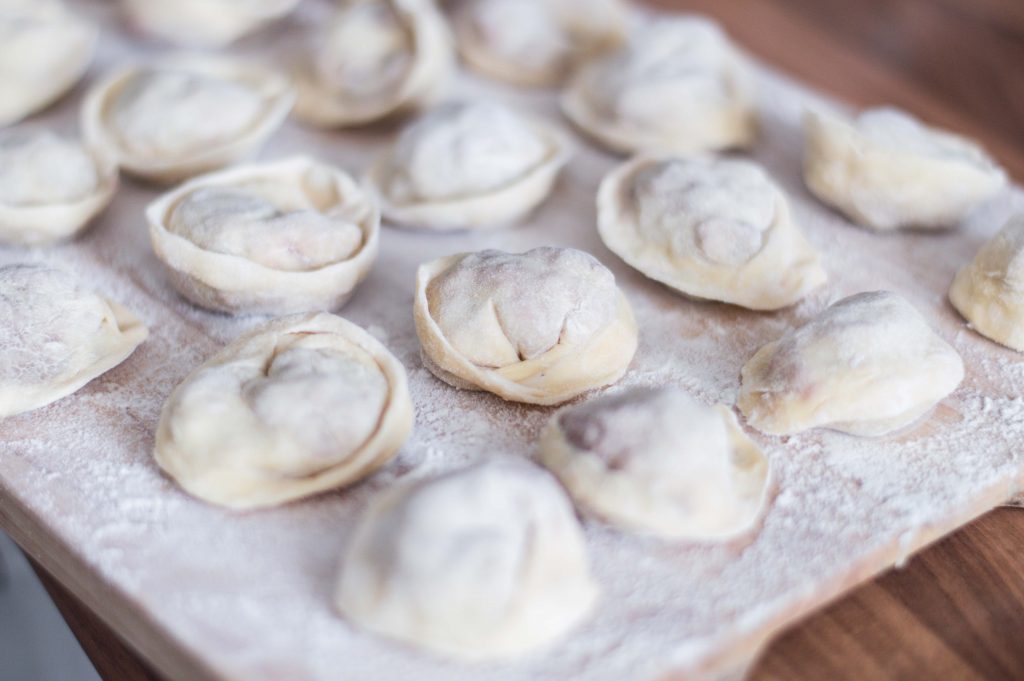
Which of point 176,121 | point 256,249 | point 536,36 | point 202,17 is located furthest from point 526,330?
point 202,17

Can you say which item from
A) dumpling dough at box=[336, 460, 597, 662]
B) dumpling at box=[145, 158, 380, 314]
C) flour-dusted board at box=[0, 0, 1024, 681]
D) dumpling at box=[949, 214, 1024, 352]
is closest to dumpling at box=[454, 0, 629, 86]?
flour-dusted board at box=[0, 0, 1024, 681]

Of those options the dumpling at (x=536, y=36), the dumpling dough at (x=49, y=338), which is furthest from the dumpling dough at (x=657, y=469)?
the dumpling at (x=536, y=36)

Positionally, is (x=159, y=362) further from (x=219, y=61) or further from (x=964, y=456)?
(x=964, y=456)

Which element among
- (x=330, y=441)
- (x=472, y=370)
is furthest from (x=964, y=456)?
(x=330, y=441)

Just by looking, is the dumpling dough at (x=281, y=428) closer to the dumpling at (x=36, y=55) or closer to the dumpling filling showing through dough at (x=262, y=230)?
the dumpling filling showing through dough at (x=262, y=230)

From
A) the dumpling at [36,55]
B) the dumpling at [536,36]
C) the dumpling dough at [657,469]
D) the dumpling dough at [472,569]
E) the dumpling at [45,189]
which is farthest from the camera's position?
the dumpling at [536,36]

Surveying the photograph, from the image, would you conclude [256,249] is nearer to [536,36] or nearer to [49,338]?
[49,338]
